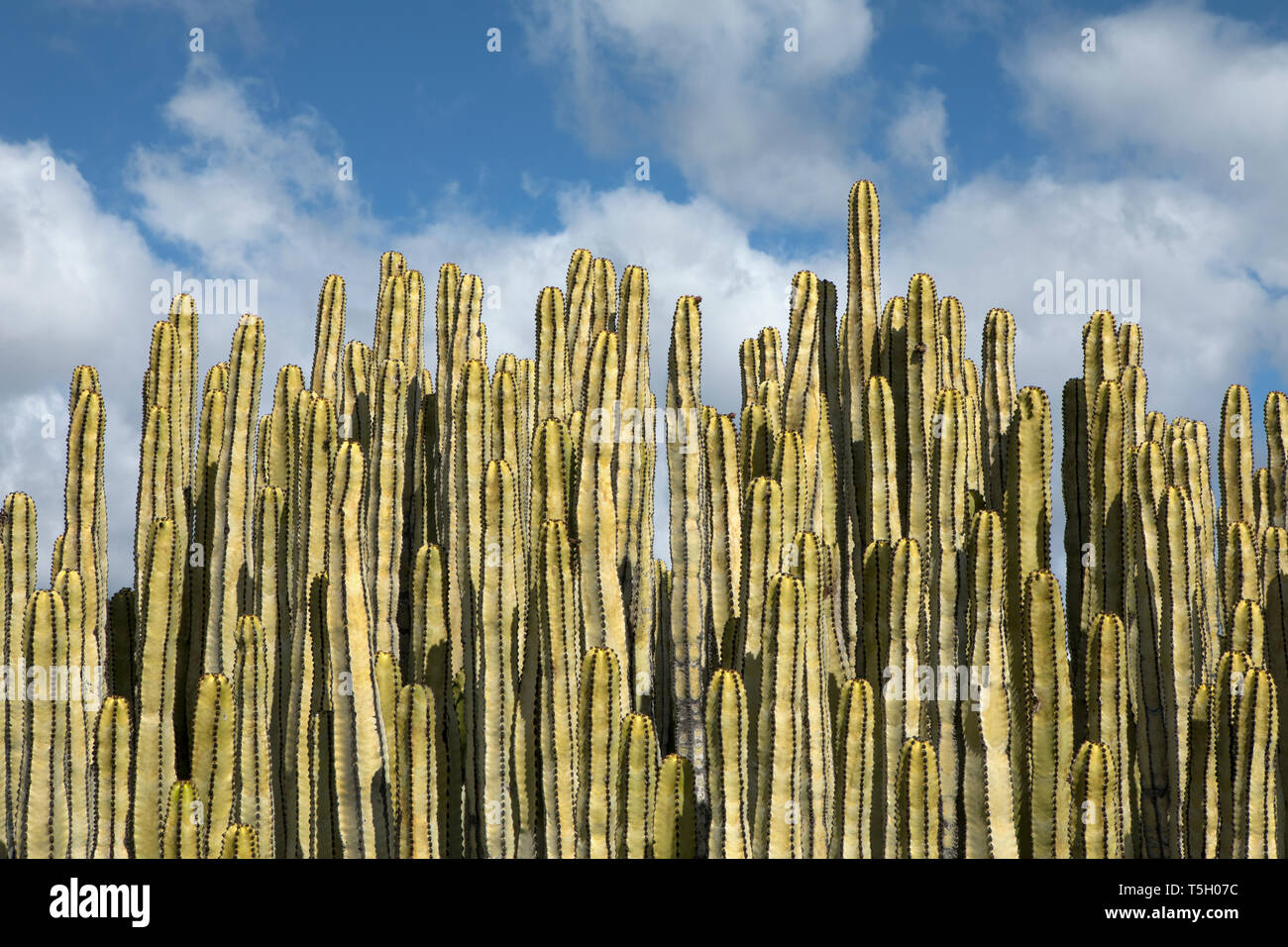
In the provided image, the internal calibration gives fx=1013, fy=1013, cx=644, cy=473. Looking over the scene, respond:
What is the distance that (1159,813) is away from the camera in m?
4.39

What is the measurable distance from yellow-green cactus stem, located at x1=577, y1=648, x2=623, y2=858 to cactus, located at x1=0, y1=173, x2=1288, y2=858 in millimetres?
13

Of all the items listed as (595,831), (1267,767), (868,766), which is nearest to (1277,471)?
(1267,767)

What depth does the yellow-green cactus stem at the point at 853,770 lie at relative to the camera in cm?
363

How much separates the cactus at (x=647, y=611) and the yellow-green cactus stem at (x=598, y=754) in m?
0.01

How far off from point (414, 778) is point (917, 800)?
1834mm

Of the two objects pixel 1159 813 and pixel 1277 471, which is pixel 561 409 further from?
pixel 1277 471

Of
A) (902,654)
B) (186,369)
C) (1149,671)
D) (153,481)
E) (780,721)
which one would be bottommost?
(780,721)

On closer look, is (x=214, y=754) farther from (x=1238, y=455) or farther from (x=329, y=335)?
(x=1238, y=455)

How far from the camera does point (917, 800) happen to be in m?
3.45

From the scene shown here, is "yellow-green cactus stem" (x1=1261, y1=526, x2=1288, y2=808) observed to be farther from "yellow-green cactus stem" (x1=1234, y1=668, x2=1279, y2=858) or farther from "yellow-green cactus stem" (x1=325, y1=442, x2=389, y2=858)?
"yellow-green cactus stem" (x1=325, y1=442, x2=389, y2=858)

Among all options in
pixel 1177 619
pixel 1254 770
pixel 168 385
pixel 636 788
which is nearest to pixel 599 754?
pixel 636 788

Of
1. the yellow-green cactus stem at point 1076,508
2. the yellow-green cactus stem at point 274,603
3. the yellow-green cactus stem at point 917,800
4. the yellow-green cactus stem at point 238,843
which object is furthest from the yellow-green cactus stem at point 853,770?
the yellow-green cactus stem at point 274,603

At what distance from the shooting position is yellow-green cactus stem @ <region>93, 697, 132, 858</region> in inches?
154
